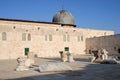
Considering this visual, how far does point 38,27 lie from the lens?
29969 millimetres

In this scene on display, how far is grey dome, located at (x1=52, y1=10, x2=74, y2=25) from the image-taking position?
40316 mm

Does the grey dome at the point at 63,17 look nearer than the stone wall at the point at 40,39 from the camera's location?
A: No

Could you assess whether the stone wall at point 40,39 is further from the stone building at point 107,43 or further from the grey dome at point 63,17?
the grey dome at point 63,17

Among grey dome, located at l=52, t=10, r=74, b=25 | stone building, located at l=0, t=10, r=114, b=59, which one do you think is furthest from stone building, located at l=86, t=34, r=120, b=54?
grey dome, located at l=52, t=10, r=74, b=25

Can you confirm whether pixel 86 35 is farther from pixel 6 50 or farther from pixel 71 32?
pixel 6 50

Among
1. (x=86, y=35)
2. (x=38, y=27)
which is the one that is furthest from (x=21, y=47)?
(x=86, y=35)

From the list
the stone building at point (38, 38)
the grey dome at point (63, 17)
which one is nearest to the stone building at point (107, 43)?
the stone building at point (38, 38)

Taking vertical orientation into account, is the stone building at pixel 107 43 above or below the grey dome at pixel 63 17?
below

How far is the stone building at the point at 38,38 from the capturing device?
27080 millimetres

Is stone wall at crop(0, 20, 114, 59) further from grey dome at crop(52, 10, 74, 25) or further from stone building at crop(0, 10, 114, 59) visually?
grey dome at crop(52, 10, 74, 25)

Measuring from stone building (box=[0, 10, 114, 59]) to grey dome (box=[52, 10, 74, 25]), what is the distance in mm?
6373

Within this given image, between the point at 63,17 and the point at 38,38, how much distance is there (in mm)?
12358

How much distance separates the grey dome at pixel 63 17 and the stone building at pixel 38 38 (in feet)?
20.9

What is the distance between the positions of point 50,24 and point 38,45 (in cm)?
496
